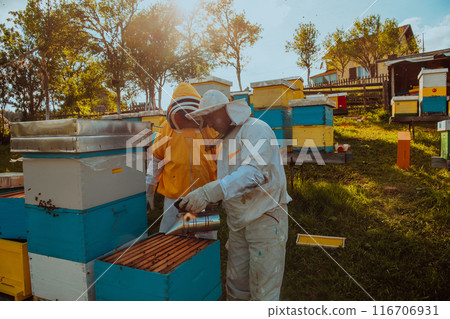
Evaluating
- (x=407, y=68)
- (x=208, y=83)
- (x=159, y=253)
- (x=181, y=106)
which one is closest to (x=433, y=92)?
(x=208, y=83)

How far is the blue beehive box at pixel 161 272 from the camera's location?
1.47 m

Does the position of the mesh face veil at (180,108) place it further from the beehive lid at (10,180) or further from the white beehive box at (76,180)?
the beehive lid at (10,180)

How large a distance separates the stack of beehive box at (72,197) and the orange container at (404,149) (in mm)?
4987

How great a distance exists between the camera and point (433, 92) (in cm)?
683

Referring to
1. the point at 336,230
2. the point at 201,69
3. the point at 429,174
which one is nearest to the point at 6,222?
the point at 336,230

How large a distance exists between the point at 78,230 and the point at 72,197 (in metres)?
0.19

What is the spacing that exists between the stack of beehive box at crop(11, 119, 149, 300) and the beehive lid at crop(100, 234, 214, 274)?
138mm

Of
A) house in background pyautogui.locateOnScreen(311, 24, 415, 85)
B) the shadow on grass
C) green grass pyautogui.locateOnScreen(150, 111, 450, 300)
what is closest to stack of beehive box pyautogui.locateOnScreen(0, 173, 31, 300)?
green grass pyautogui.locateOnScreen(150, 111, 450, 300)

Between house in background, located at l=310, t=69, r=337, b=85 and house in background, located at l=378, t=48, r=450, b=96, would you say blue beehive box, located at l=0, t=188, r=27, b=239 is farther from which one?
house in background, located at l=310, t=69, r=337, b=85

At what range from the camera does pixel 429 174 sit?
4.82 m

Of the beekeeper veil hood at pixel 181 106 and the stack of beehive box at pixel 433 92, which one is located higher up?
the stack of beehive box at pixel 433 92

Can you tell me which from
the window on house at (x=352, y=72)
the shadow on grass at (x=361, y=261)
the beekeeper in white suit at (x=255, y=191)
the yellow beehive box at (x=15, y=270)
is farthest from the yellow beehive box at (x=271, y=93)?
the window on house at (x=352, y=72)

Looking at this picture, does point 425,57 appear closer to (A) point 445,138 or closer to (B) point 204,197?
(A) point 445,138

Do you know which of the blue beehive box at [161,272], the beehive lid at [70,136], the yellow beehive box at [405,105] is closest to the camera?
the blue beehive box at [161,272]
